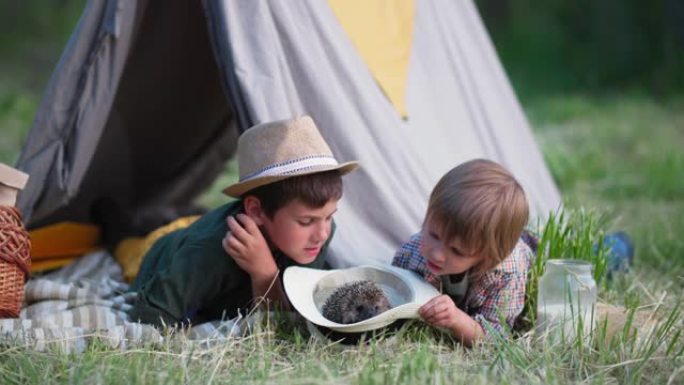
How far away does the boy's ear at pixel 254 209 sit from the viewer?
2900 millimetres

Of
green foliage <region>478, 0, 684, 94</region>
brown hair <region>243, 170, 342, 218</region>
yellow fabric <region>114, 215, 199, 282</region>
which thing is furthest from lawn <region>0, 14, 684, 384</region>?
green foliage <region>478, 0, 684, 94</region>

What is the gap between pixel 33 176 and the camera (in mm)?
3244

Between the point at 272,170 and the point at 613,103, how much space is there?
23.1 ft

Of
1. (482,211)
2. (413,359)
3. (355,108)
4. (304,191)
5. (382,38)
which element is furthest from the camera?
(382,38)

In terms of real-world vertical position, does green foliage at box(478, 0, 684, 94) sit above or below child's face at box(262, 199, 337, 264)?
above

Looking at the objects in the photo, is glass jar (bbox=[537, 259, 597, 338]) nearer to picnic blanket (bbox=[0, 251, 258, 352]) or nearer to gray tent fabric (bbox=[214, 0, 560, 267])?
gray tent fabric (bbox=[214, 0, 560, 267])

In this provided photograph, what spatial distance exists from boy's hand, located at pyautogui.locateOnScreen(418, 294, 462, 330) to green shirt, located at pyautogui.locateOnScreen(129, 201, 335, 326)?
1.52 feet

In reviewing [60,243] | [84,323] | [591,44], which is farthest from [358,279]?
[591,44]

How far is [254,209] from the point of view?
2.91m

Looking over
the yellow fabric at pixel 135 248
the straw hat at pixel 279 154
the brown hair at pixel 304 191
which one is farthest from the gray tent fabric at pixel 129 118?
the brown hair at pixel 304 191

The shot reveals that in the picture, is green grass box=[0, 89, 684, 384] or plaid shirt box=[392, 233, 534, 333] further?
plaid shirt box=[392, 233, 534, 333]

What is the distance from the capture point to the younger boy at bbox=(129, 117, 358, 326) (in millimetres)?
2809

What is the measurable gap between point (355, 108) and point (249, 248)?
80 cm

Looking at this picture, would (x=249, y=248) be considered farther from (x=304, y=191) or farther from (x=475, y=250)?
(x=475, y=250)
